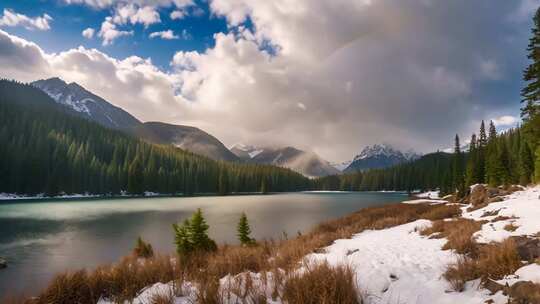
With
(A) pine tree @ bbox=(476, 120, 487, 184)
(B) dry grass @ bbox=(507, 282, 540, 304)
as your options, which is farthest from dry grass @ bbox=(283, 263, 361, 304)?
(A) pine tree @ bbox=(476, 120, 487, 184)

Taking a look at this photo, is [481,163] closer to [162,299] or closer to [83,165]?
[162,299]

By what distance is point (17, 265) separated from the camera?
20.1m

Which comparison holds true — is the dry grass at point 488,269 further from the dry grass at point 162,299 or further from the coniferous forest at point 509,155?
the coniferous forest at point 509,155

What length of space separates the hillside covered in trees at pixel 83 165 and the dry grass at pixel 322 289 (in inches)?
5540

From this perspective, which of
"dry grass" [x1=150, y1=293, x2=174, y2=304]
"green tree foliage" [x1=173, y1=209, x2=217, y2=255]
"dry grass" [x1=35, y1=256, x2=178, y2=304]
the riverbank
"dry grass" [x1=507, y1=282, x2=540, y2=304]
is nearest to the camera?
"dry grass" [x1=507, y1=282, x2=540, y2=304]

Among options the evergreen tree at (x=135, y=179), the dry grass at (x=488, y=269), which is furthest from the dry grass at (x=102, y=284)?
the evergreen tree at (x=135, y=179)

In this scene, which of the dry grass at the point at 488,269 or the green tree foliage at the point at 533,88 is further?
the green tree foliage at the point at 533,88

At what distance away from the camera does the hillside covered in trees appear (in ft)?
382

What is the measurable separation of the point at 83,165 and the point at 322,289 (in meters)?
149

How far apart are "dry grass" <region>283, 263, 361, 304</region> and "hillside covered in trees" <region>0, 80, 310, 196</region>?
141 metres

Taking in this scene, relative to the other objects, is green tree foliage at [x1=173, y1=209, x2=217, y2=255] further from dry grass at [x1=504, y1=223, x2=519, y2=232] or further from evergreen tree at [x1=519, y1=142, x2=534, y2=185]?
evergreen tree at [x1=519, y1=142, x2=534, y2=185]

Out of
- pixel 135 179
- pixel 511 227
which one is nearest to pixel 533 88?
pixel 511 227

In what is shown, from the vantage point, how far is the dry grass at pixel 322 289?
573 centimetres

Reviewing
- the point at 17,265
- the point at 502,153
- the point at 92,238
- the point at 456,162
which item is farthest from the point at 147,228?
the point at 456,162
